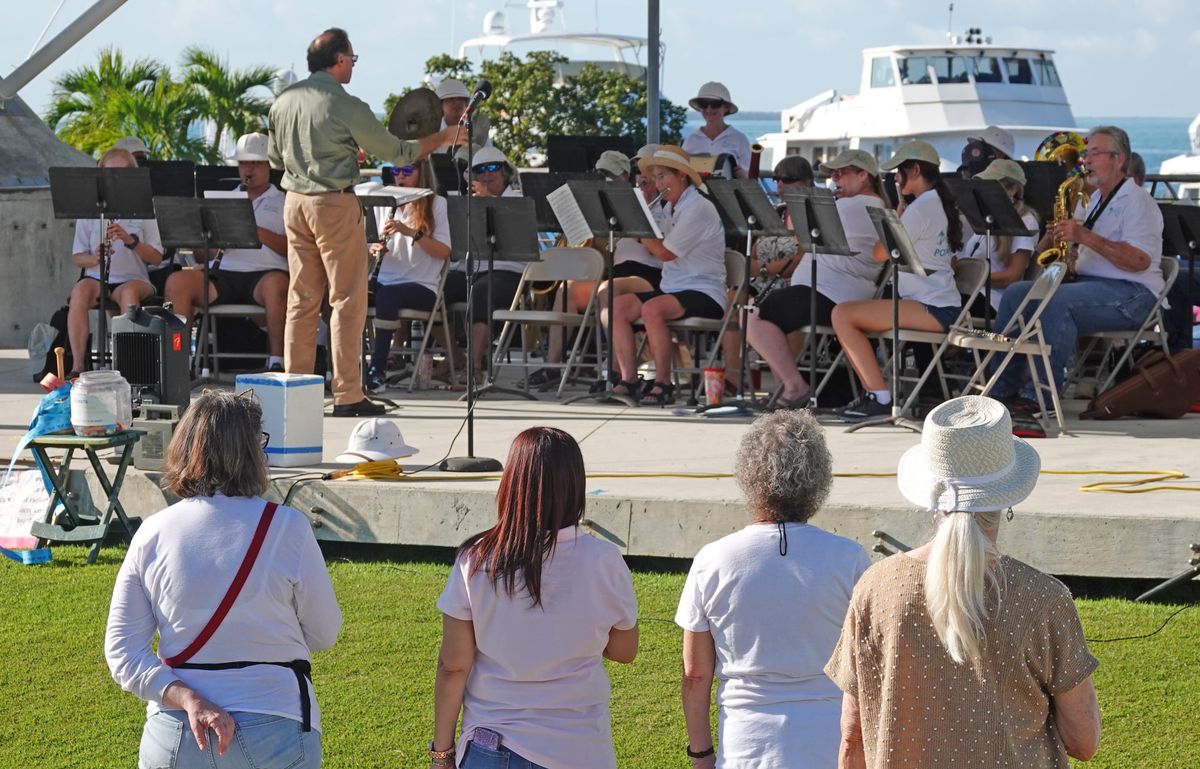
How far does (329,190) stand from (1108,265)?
13.6 ft

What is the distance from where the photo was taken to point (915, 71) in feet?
125

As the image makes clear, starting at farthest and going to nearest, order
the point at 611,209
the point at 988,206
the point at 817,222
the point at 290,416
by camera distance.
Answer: the point at 611,209
the point at 988,206
the point at 817,222
the point at 290,416

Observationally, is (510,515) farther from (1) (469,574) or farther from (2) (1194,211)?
(2) (1194,211)

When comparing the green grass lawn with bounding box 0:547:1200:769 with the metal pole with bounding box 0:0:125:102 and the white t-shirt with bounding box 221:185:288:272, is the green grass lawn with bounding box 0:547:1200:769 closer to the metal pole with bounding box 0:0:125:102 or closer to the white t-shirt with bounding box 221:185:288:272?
the white t-shirt with bounding box 221:185:288:272

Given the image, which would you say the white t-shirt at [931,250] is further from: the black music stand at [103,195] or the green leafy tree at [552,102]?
the green leafy tree at [552,102]

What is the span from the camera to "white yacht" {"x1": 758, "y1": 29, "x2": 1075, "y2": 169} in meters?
37.7

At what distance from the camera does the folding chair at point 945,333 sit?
872cm

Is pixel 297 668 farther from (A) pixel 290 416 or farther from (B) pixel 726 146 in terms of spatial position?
(B) pixel 726 146

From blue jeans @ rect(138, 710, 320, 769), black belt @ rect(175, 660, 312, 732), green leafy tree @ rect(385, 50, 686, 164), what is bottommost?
blue jeans @ rect(138, 710, 320, 769)

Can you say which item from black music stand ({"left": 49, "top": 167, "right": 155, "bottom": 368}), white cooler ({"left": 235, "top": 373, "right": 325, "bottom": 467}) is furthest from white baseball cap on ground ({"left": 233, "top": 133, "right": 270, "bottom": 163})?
white cooler ({"left": 235, "top": 373, "right": 325, "bottom": 467})

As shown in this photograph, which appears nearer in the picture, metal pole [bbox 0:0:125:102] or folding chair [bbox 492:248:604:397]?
folding chair [bbox 492:248:604:397]

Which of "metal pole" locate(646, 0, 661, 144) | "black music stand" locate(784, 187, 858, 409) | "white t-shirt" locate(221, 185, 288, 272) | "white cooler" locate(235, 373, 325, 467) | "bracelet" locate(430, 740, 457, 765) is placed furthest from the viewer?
"metal pole" locate(646, 0, 661, 144)

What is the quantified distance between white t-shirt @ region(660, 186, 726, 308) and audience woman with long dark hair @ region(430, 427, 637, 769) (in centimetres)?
629

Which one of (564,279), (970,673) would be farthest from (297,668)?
(564,279)
